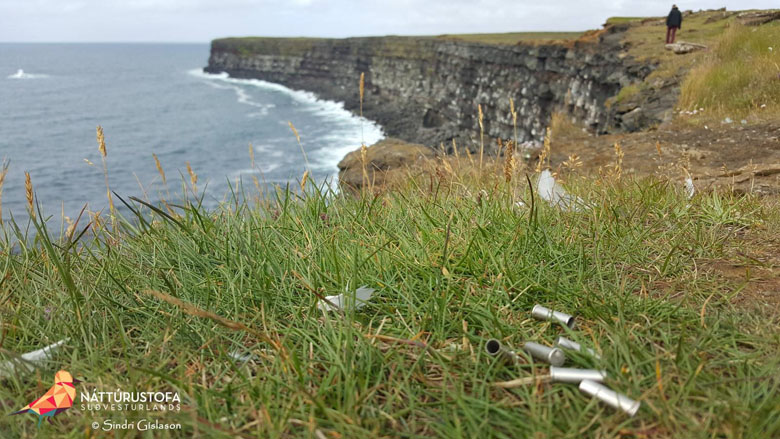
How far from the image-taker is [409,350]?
6.11 ft

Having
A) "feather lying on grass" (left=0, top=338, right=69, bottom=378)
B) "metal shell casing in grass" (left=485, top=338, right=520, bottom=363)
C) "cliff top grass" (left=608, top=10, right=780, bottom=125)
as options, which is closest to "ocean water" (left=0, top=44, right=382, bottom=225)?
"cliff top grass" (left=608, top=10, right=780, bottom=125)

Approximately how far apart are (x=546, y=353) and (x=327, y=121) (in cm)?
5286

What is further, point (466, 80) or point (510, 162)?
point (466, 80)

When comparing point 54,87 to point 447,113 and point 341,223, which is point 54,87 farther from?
point 341,223

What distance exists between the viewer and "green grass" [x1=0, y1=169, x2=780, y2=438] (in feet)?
5.05

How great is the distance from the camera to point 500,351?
5.78 ft

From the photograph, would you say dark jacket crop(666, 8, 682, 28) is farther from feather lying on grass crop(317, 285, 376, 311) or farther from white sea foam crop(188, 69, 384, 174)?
feather lying on grass crop(317, 285, 376, 311)

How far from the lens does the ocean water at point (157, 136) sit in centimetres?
3139

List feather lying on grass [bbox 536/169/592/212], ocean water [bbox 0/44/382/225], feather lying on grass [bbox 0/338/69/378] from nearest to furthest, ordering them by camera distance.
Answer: feather lying on grass [bbox 0/338/69/378], feather lying on grass [bbox 536/169/592/212], ocean water [bbox 0/44/382/225]

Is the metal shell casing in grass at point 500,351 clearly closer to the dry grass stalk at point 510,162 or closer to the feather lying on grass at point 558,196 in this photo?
the dry grass stalk at point 510,162

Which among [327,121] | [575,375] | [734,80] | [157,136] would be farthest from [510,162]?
[327,121]

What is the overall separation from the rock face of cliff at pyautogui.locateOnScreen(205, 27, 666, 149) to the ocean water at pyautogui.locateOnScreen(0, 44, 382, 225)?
4.43 metres

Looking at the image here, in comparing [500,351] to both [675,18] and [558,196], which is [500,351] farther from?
[675,18]

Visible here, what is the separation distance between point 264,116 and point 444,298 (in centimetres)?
5786
